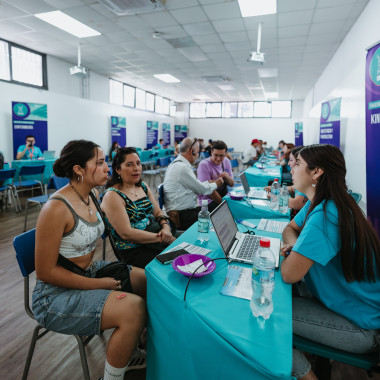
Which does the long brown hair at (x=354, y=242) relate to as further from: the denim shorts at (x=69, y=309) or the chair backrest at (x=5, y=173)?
the chair backrest at (x=5, y=173)

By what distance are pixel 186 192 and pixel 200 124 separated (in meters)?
13.1

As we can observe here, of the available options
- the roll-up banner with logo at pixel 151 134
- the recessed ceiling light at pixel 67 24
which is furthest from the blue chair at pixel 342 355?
the roll-up banner with logo at pixel 151 134

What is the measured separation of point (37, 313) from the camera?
1.26 m

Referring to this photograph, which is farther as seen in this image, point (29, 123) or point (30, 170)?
point (29, 123)

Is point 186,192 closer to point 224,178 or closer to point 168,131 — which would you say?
point 224,178

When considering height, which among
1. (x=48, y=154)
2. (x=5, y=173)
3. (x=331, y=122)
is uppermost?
(x=331, y=122)

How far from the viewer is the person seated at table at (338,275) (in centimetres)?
112

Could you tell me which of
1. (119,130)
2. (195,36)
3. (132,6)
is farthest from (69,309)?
(119,130)

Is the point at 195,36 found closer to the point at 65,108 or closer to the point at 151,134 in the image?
the point at 65,108

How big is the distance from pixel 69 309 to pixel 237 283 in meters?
0.79

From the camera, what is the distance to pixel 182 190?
2.85 m

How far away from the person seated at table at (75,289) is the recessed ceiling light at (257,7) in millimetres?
3896

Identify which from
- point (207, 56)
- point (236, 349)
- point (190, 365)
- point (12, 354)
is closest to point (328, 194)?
point (236, 349)

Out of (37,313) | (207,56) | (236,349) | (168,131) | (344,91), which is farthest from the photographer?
(168,131)
